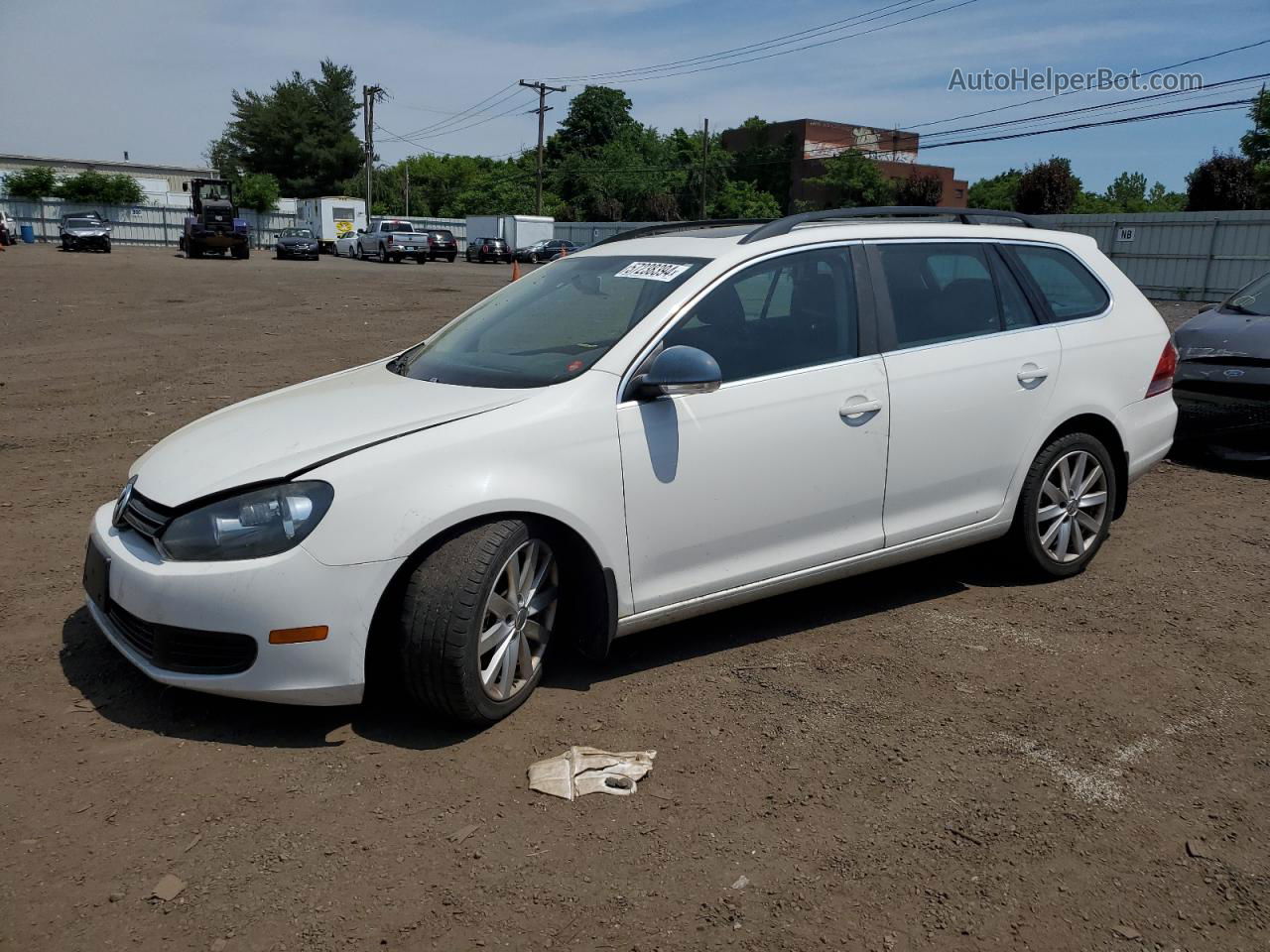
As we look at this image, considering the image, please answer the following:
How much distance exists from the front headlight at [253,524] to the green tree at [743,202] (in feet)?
231

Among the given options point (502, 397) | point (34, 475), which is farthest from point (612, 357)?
point (34, 475)

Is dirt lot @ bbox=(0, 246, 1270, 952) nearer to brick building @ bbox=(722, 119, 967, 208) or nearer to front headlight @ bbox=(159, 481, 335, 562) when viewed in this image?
front headlight @ bbox=(159, 481, 335, 562)

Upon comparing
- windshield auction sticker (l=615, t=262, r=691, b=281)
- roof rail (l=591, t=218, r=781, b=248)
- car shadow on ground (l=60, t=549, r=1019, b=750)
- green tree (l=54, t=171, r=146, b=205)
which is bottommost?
car shadow on ground (l=60, t=549, r=1019, b=750)

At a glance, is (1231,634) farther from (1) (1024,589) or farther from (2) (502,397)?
(2) (502,397)

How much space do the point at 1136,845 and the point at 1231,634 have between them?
6.39 ft

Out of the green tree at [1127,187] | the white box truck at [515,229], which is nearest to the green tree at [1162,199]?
the green tree at [1127,187]

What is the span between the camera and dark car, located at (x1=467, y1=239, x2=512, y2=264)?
4994 centimetres

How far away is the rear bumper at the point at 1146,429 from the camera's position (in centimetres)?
520

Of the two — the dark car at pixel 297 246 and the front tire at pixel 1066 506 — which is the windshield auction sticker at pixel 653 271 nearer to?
the front tire at pixel 1066 506

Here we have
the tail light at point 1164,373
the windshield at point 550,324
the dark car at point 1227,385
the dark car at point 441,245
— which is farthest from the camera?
the dark car at point 441,245

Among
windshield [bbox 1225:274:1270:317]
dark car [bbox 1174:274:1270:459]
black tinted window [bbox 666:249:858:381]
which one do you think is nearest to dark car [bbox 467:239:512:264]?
windshield [bbox 1225:274:1270:317]

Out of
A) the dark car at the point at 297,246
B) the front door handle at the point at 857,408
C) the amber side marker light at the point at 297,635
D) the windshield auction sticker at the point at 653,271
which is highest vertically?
the dark car at the point at 297,246

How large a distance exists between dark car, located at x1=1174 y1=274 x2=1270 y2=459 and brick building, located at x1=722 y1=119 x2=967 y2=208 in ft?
215

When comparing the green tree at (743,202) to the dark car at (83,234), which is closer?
the dark car at (83,234)
